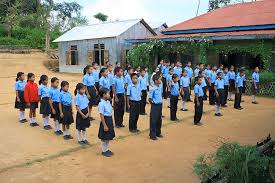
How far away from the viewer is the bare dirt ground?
5893mm

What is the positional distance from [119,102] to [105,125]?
8.82 ft

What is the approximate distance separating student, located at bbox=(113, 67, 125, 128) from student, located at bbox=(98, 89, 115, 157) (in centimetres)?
230

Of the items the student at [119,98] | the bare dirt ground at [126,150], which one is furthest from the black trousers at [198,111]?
the student at [119,98]

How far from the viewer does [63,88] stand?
793 centimetres

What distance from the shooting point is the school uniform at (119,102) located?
9.34m

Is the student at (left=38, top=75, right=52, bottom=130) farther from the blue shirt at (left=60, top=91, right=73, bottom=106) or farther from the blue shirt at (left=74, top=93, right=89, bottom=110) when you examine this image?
the blue shirt at (left=74, top=93, right=89, bottom=110)

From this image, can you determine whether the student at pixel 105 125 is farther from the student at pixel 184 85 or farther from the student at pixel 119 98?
the student at pixel 184 85

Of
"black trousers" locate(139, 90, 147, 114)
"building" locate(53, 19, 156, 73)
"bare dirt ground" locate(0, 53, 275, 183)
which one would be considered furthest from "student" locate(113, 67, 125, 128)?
"building" locate(53, 19, 156, 73)

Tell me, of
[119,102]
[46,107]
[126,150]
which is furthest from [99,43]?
[126,150]

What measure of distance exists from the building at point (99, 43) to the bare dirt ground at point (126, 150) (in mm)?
12188

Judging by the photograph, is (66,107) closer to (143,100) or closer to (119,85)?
(119,85)

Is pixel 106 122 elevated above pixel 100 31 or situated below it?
below

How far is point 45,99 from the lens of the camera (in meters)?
8.87

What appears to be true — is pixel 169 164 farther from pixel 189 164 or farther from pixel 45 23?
pixel 45 23
